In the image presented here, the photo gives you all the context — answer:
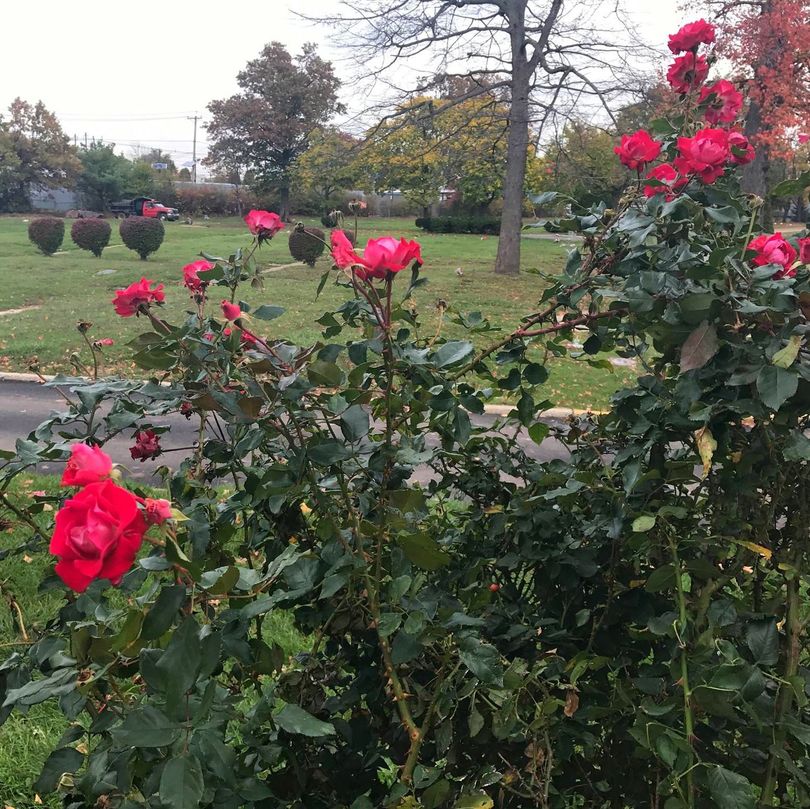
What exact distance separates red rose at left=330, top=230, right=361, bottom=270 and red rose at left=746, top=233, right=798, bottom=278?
66cm

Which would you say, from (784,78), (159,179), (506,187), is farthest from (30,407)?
(159,179)

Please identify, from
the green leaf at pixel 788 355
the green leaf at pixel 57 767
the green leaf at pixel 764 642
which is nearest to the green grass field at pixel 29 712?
the green leaf at pixel 57 767

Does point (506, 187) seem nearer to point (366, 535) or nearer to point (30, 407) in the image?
point (30, 407)

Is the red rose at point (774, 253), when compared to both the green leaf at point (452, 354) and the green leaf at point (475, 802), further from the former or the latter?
the green leaf at point (475, 802)

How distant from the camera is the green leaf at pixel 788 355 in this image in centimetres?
95

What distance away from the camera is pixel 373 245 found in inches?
38.6

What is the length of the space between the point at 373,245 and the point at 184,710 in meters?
0.61

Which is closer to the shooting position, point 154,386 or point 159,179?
point 154,386

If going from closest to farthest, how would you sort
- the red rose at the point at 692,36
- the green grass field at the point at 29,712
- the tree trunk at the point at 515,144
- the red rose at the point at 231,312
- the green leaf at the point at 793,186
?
the green leaf at the point at 793,186 < the red rose at the point at 231,312 < the red rose at the point at 692,36 < the green grass field at the point at 29,712 < the tree trunk at the point at 515,144

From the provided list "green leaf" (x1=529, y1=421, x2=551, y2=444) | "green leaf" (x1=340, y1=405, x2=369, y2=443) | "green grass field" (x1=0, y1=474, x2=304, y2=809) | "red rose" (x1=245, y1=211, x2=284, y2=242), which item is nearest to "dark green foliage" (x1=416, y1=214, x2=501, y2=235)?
"green grass field" (x1=0, y1=474, x2=304, y2=809)

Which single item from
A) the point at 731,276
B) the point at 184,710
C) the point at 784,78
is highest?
the point at 784,78

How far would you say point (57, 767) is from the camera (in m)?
0.98

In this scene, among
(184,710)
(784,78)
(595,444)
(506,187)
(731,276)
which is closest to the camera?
(184,710)

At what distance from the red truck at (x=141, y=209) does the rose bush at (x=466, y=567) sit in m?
36.0
